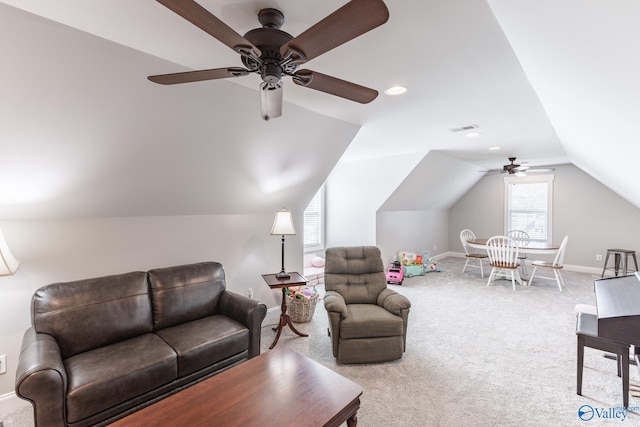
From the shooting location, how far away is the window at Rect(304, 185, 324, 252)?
573 centimetres

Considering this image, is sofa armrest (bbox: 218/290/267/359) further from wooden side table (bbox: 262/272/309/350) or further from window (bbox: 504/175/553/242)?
window (bbox: 504/175/553/242)

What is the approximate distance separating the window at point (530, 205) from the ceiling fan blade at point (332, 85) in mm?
6649

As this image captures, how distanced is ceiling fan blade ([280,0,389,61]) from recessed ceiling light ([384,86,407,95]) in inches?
49.7

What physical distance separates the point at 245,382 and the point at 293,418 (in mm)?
416

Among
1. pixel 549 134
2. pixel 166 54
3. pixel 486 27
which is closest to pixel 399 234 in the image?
pixel 549 134

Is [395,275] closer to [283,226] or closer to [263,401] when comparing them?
[283,226]

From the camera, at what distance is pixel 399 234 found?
6.11 m

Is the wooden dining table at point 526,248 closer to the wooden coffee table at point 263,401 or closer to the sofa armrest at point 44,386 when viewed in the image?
the wooden coffee table at point 263,401

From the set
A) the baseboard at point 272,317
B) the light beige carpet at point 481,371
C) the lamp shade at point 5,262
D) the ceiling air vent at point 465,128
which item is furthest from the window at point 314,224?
the lamp shade at point 5,262

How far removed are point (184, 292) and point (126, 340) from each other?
54cm

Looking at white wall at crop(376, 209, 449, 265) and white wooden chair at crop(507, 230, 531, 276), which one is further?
white wall at crop(376, 209, 449, 265)

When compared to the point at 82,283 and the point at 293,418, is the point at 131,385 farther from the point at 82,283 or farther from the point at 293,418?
the point at 293,418

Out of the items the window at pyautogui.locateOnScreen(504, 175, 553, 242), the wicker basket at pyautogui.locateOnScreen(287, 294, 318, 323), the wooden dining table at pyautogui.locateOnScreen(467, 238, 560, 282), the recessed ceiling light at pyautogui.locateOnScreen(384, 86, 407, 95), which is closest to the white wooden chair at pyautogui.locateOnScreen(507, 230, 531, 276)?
the wooden dining table at pyautogui.locateOnScreen(467, 238, 560, 282)

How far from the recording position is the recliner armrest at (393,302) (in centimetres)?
267
